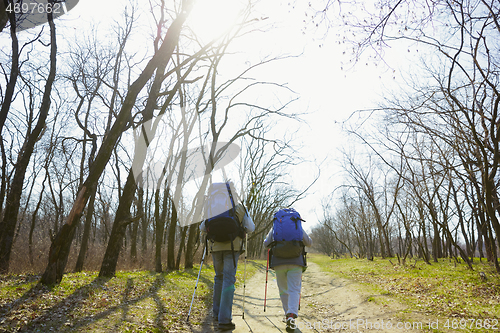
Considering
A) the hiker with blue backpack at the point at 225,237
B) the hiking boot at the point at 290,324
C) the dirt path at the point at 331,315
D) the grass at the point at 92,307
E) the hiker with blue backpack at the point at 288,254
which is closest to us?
the grass at the point at 92,307

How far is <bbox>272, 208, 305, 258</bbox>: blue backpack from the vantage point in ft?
15.2

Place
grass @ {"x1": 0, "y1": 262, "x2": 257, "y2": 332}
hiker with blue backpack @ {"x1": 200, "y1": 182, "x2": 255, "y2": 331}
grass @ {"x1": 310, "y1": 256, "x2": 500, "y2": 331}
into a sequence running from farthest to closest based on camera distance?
grass @ {"x1": 310, "y1": 256, "x2": 500, "y2": 331}, hiker with blue backpack @ {"x1": 200, "y1": 182, "x2": 255, "y2": 331}, grass @ {"x1": 0, "y1": 262, "x2": 257, "y2": 332}

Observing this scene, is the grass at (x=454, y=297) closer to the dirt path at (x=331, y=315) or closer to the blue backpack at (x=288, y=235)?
the dirt path at (x=331, y=315)

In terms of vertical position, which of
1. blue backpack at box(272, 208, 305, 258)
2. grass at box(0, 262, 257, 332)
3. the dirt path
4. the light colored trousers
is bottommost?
the dirt path

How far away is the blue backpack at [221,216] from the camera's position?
4438 mm

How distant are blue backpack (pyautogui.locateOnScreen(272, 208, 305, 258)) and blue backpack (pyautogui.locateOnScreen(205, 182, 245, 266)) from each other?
0.61 m

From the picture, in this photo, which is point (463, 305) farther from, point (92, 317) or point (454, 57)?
point (92, 317)

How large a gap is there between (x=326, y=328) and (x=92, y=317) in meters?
3.85

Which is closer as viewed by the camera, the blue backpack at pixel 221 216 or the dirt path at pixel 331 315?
the blue backpack at pixel 221 216

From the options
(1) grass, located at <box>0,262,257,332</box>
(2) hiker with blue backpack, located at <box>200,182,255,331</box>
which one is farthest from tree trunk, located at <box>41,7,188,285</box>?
(2) hiker with blue backpack, located at <box>200,182,255,331</box>

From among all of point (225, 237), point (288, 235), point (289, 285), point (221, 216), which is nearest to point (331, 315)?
point (289, 285)

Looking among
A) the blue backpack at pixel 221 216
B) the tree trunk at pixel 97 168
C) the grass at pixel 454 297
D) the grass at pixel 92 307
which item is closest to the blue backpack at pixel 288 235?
the blue backpack at pixel 221 216

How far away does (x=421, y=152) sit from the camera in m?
13.0

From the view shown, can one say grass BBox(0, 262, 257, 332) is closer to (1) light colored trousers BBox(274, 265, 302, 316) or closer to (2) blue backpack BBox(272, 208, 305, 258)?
(1) light colored trousers BBox(274, 265, 302, 316)
